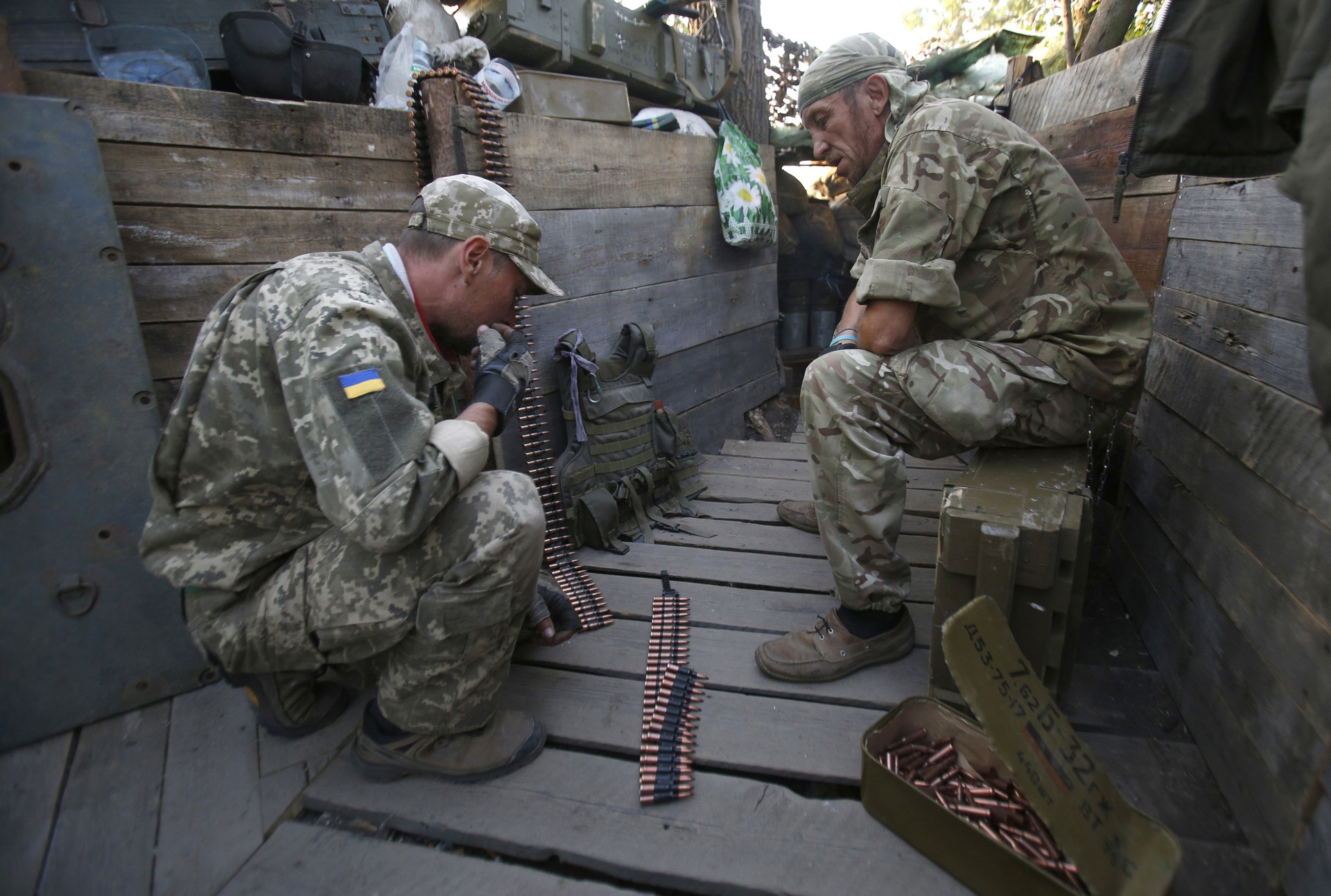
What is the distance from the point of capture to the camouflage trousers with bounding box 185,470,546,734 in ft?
5.78

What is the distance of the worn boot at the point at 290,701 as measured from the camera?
1.96 meters

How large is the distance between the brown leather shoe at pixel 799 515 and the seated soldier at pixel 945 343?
41.1 inches

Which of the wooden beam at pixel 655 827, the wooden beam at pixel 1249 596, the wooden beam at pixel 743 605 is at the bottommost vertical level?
the wooden beam at pixel 655 827

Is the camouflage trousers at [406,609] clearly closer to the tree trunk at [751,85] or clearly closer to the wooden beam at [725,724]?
the wooden beam at [725,724]

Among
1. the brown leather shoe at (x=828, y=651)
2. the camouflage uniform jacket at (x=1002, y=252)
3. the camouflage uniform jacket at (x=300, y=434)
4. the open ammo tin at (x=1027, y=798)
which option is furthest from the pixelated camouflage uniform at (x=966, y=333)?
the camouflage uniform jacket at (x=300, y=434)

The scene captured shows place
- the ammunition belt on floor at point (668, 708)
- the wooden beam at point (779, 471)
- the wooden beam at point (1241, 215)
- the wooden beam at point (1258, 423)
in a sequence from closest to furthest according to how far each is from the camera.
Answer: the wooden beam at point (1258, 423) → the wooden beam at point (1241, 215) → the ammunition belt on floor at point (668, 708) → the wooden beam at point (779, 471)

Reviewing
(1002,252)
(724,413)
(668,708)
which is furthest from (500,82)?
(668,708)

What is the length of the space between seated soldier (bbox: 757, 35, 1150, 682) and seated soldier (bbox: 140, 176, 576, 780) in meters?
1.03

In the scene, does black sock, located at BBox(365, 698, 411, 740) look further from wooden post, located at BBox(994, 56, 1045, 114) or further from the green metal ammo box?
wooden post, located at BBox(994, 56, 1045, 114)

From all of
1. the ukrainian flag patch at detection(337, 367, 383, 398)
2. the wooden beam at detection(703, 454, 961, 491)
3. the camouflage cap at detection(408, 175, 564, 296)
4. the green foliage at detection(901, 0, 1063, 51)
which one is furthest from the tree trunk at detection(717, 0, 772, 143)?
the green foliage at detection(901, 0, 1063, 51)

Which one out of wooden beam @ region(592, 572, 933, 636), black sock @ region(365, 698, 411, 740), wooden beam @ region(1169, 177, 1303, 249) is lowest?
wooden beam @ region(592, 572, 933, 636)

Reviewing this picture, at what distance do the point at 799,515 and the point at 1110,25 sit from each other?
3.88 m

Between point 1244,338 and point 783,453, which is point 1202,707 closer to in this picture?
point 1244,338

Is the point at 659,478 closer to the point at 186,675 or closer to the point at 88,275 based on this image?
the point at 186,675
